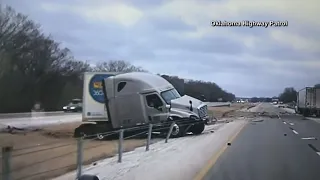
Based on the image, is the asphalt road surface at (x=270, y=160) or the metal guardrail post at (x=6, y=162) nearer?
the metal guardrail post at (x=6, y=162)

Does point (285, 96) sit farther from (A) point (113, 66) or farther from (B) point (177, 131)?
(B) point (177, 131)

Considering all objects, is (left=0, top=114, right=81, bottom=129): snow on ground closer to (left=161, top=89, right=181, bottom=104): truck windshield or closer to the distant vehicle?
the distant vehicle

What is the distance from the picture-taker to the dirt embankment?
29.0 ft

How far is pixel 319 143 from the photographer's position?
642 inches

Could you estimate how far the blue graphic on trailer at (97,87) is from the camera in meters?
9.99

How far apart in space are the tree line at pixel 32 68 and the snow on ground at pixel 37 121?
371 mm

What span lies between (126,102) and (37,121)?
4.10 meters

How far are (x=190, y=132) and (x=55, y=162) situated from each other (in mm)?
10392

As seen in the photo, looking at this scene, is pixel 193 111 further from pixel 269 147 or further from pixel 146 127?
pixel 146 127

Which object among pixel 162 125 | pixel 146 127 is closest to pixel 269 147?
pixel 162 125

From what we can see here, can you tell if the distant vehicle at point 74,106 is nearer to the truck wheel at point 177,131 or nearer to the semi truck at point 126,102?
the semi truck at point 126,102

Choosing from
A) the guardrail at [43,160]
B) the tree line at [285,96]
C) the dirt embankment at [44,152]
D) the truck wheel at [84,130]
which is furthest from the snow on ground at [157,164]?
the tree line at [285,96]

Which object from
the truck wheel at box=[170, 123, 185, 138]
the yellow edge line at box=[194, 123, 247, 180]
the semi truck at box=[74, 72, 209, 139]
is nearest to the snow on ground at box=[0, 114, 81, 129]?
the semi truck at box=[74, 72, 209, 139]

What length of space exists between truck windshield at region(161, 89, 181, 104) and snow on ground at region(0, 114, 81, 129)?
297cm
